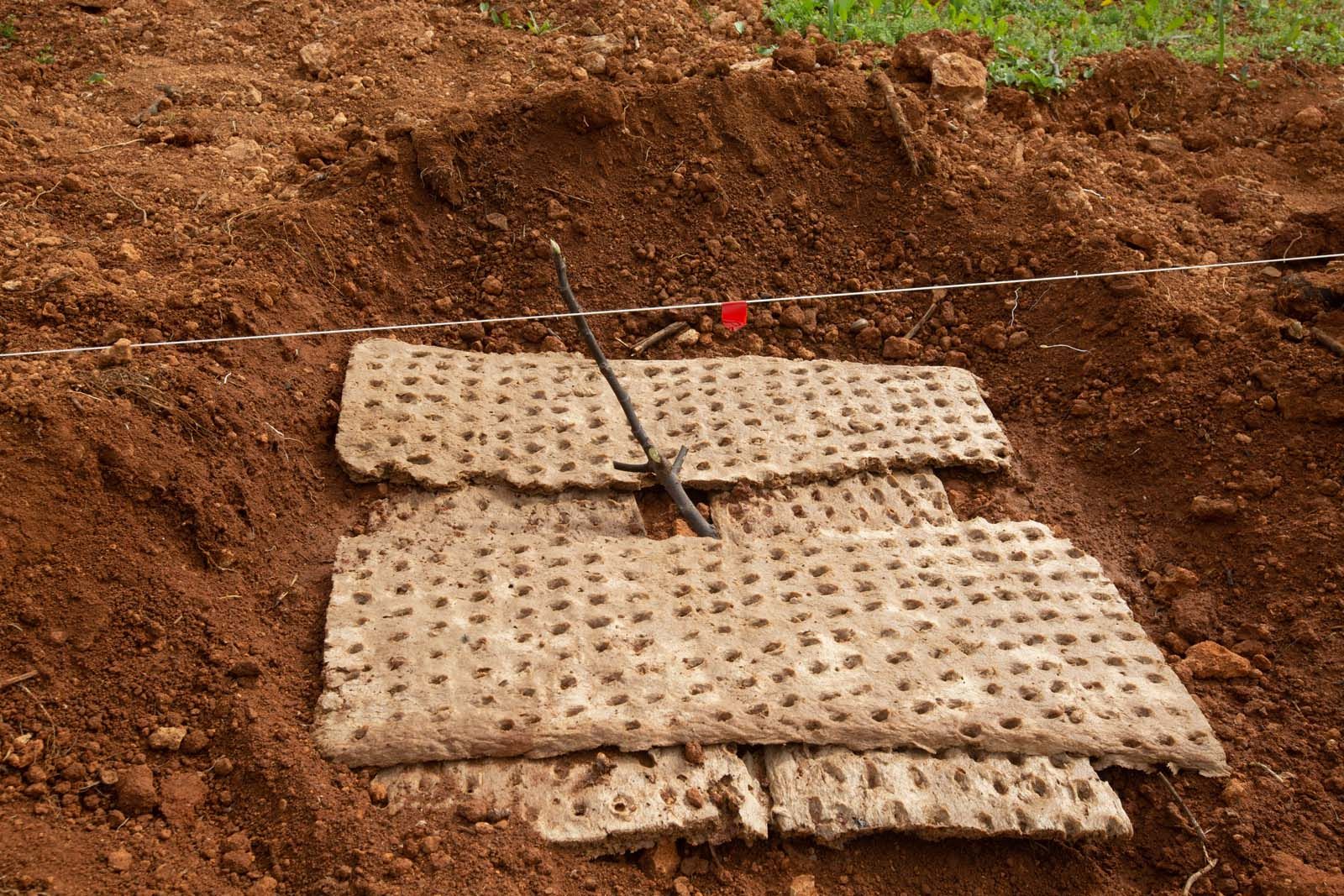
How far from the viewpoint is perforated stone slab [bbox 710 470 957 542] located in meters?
3.90

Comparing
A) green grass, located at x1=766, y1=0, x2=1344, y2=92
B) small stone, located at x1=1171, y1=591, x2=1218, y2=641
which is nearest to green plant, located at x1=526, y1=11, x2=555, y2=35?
green grass, located at x1=766, y1=0, x2=1344, y2=92

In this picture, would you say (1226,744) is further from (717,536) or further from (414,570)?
(414,570)

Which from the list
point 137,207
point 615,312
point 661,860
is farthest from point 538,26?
point 661,860

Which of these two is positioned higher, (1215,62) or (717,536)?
(1215,62)

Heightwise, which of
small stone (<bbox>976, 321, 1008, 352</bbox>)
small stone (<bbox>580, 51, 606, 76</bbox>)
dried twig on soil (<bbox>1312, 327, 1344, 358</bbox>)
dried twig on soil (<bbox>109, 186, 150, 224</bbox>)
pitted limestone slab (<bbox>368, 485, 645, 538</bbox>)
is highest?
dried twig on soil (<bbox>1312, 327, 1344, 358</bbox>)

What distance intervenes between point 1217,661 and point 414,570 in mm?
2393

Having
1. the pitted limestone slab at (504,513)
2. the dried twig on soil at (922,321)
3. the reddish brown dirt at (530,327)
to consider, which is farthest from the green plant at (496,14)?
the pitted limestone slab at (504,513)

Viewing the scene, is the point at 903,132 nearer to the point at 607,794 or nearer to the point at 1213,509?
the point at 1213,509

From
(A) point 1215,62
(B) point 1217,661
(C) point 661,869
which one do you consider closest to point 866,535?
(B) point 1217,661

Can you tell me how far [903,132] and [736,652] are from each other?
9.08 ft

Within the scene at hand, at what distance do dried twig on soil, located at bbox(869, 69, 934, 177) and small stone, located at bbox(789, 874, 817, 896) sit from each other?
3156 mm

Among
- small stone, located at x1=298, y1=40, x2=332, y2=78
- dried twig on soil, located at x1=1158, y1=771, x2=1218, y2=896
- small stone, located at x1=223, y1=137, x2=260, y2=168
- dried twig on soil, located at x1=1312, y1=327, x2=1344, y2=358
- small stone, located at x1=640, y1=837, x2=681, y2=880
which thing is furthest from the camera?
small stone, located at x1=298, y1=40, x2=332, y2=78

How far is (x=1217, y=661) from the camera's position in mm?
3537

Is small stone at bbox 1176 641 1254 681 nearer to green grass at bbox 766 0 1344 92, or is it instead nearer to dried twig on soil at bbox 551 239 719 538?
dried twig on soil at bbox 551 239 719 538
